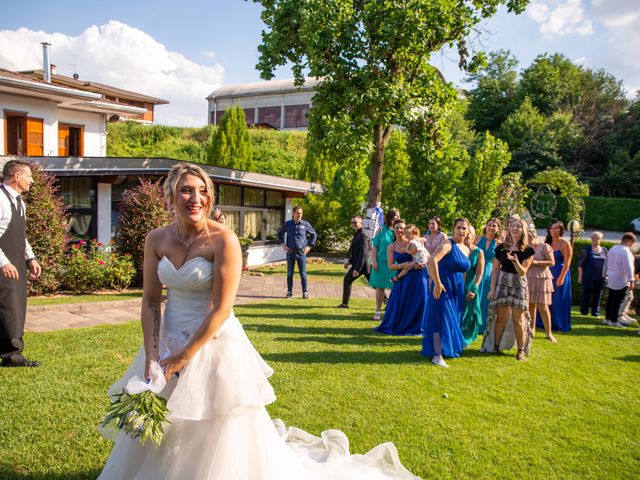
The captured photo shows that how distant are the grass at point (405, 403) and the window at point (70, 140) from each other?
16.1 m

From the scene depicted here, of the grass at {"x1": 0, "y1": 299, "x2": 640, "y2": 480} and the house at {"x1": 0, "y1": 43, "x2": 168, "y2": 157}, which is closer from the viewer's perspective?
the grass at {"x1": 0, "y1": 299, "x2": 640, "y2": 480}

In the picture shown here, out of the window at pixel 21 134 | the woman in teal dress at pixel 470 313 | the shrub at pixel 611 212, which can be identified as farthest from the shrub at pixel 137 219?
the shrub at pixel 611 212

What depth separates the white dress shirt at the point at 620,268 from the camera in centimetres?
1052

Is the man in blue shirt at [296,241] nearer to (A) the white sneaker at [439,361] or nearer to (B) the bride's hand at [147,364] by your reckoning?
(A) the white sneaker at [439,361]

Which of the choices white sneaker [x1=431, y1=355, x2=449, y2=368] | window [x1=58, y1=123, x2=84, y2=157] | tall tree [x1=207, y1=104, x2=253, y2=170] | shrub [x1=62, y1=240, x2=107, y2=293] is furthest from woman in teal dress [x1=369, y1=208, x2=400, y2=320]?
tall tree [x1=207, y1=104, x2=253, y2=170]

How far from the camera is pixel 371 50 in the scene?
584 inches

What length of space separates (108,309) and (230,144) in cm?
2105

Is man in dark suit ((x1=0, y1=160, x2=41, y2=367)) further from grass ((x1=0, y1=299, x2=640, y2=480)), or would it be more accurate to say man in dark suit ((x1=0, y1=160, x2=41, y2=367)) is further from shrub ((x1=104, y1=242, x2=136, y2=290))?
shrub ((x1=104, y1=242, x2=136, y2=290))

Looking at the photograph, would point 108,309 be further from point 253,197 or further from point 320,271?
point 253,197

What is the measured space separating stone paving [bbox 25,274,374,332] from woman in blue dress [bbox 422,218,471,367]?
5.16 m

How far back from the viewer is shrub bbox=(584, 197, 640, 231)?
39188 mm

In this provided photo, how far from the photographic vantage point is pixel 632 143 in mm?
44344

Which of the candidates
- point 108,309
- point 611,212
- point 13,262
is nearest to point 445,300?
point 13,262

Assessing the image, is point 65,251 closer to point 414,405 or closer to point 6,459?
point 6,459
